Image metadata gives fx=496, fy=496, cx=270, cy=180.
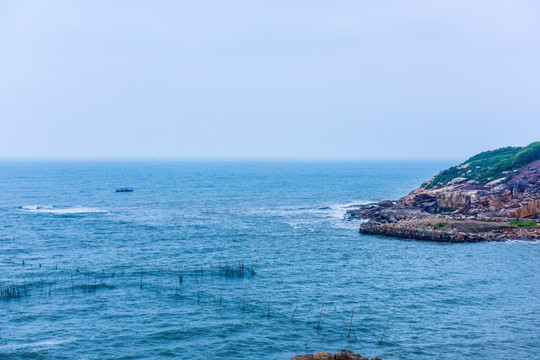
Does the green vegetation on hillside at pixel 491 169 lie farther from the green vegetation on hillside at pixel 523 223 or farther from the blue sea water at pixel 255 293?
the blue sea water at pixel 255 293

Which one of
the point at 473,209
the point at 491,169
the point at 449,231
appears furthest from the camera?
the point at 491,169

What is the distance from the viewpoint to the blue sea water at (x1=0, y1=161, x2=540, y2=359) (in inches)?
1551

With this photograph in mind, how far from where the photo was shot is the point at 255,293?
5153 centimetres

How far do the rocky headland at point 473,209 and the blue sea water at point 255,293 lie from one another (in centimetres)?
356

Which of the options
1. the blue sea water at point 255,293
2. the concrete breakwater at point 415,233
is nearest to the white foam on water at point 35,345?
the blue sea water at point 255,293

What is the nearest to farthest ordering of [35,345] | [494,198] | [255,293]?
[35,345] → [255,293] → [494,198]

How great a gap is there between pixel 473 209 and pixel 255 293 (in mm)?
56401

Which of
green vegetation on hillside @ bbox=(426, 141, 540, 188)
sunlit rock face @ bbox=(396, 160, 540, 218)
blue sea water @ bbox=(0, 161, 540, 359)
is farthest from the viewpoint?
green vegetation on hillside @ bbox=(426, 141, 540, 188)

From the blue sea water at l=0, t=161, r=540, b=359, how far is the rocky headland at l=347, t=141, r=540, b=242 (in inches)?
140

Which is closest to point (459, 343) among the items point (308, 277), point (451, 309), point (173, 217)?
point (451, 309)

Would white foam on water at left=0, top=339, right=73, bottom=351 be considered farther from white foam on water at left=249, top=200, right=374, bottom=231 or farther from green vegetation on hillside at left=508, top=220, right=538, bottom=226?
green vegetation on hillside at left=508, top=220, right=538, bottom=226

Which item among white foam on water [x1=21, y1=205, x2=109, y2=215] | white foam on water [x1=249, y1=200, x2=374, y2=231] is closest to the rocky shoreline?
white foam on water [x1=249, y1=200, x2=374, y2=231]

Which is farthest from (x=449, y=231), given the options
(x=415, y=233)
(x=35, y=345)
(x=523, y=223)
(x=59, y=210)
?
(x=59, y=210)

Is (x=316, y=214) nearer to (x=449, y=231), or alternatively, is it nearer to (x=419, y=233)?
(x=419, y=233)
